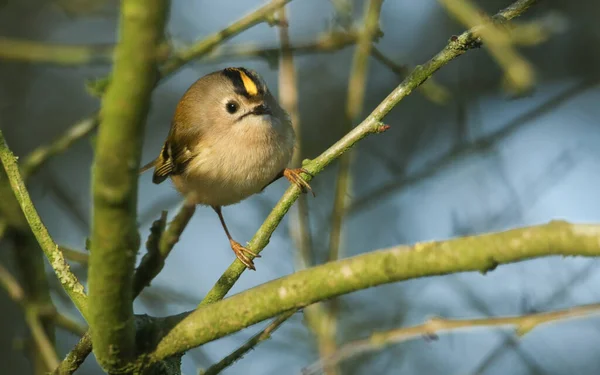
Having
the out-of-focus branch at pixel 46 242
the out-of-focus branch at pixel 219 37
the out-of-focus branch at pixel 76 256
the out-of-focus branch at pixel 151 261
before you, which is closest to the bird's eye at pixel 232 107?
the out-of-focus branch at pixel 219 37

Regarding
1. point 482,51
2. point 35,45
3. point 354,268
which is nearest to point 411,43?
point 482,51

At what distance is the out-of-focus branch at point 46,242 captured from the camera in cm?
157

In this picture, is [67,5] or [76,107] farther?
[76,107]

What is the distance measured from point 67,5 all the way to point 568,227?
2942 mm

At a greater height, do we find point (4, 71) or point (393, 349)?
point (4, 71)

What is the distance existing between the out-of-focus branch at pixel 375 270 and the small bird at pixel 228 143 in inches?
51.6

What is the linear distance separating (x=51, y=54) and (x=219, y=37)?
78 centimetres

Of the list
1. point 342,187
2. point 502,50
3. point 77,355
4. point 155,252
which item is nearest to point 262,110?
point 342,187

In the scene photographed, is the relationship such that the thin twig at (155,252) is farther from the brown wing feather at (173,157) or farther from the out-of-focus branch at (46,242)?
the brown wing feather at (173,157)

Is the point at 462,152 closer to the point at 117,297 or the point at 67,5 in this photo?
the point at 67,5

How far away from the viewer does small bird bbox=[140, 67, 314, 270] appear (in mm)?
2887

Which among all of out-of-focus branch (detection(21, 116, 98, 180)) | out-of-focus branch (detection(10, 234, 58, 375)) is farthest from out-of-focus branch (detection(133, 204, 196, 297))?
out-of-focus branch (detection(21, 116, 98, 180))

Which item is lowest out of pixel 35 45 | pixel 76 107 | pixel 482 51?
pixel 35 45

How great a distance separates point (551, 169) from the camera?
3.30 m
